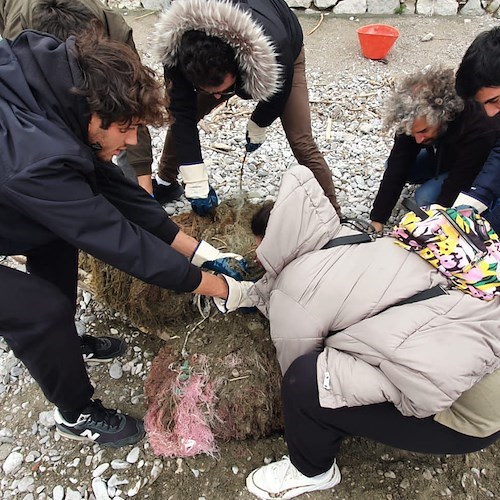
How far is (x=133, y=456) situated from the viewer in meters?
2.21

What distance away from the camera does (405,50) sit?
5.99 metres

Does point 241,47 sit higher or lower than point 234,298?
higher

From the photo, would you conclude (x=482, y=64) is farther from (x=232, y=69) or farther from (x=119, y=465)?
(x=119, y=465)

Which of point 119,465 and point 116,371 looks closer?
point 119,465

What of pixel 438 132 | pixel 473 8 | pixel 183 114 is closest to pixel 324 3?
pixel 473 8

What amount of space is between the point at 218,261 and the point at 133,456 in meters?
1.03

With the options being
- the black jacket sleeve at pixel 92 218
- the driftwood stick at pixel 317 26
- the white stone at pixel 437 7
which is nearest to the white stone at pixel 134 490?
the black jacket sleeve at pixel 92 218

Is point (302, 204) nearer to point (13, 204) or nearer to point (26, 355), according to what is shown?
point (13, 204)

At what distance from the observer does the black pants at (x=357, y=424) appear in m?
1.54

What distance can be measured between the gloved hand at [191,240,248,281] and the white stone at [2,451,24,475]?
1.29 metres

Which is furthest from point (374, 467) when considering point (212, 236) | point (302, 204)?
point (212, 236)

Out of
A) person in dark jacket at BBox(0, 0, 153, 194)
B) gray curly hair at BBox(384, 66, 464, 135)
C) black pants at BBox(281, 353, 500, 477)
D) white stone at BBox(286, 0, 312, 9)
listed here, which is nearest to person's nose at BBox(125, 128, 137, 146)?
person in dark jacket at BBox(0, 0, 153, 194)

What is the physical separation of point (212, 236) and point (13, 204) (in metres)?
1.36

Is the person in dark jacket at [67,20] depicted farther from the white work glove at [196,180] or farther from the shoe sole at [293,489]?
the shoe sole at [293,489]
